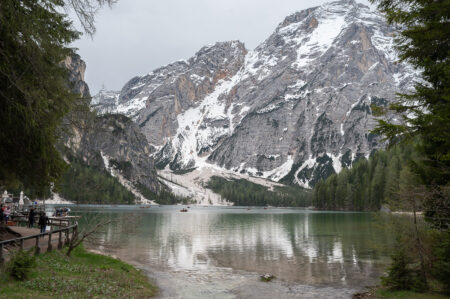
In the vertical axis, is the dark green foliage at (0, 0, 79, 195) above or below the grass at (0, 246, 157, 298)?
above

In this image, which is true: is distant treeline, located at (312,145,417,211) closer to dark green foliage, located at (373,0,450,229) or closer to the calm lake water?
the calm lake water

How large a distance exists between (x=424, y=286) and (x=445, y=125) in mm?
9083

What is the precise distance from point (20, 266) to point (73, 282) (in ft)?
7.81

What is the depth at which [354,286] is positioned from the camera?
71.6 ft

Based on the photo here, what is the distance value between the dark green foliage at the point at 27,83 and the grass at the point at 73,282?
15.7 ft

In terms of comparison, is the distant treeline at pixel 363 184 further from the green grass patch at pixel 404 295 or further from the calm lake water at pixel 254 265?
the green grass patch at pixel 404 295

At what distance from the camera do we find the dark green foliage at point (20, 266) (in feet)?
46.4

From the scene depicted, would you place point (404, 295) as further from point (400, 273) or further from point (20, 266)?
point (20, 266)

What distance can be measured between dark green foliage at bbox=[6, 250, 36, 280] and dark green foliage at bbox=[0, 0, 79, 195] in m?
4.26

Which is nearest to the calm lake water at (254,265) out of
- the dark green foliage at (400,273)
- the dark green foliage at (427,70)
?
the dark green foliage at (400,273)

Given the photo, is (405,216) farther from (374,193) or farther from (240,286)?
(374,193)

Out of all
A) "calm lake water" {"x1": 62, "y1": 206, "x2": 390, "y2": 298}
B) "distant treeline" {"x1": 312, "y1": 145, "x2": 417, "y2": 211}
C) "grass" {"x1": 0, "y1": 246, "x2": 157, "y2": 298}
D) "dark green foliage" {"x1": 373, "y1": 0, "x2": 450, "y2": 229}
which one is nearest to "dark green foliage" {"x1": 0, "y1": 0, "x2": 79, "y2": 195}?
"grass" {"x1": 0, "y1": 246, "x2": 157, "y2": 298}

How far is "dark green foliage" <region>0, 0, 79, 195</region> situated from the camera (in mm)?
7828

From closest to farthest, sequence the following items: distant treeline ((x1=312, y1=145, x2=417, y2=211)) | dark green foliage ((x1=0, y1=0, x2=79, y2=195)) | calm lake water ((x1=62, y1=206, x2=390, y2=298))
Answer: dark green foliage ((x1=0, y1=0, x2=79, y2=195)), calm lake water ((x1=62, y1=206, x2=390, y2=298)), distant treeline ((x1=312, y1=145, x2=417, y2=211))
